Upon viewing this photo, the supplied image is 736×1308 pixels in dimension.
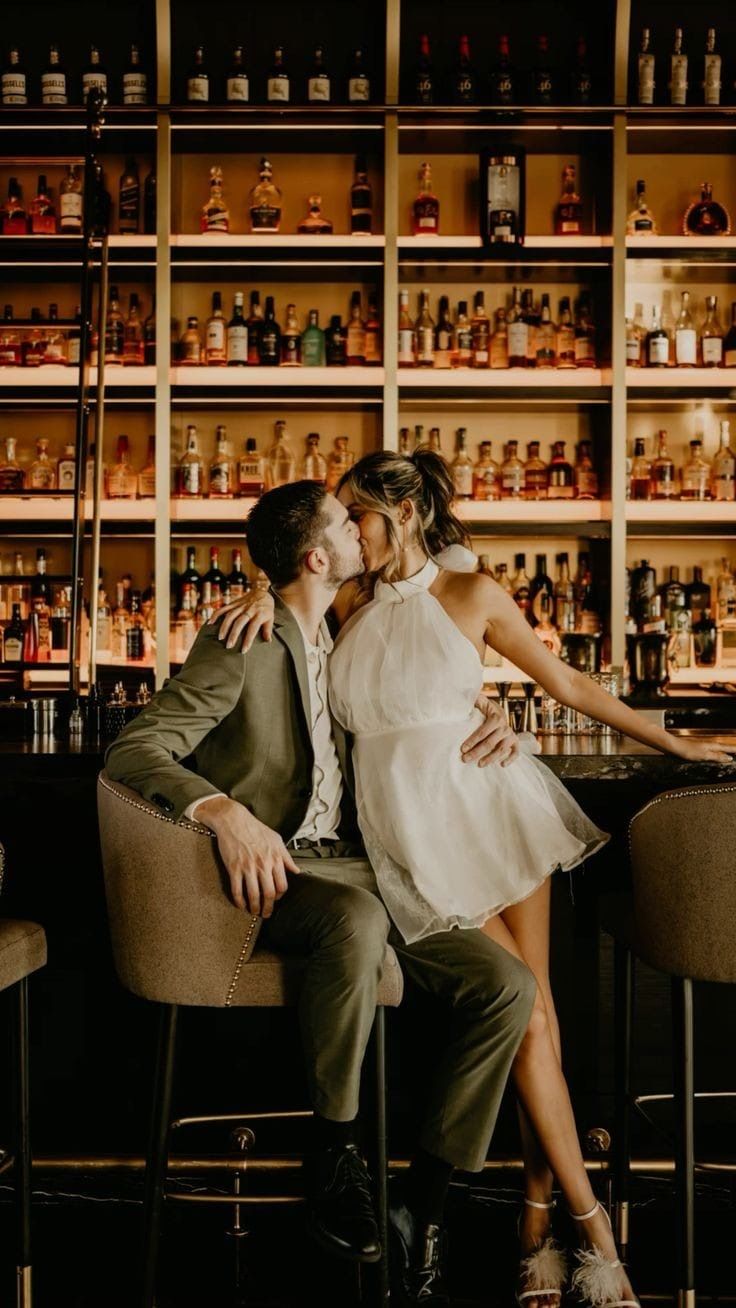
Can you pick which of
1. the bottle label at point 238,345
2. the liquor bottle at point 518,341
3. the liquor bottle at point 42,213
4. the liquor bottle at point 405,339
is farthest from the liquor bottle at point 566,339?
the liquor bottle at point 42,213

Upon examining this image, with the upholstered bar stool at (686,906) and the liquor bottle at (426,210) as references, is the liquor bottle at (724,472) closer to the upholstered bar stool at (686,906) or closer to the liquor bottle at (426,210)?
the liquor bottle at (426,210)

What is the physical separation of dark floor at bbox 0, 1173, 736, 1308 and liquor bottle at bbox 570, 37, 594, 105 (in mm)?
3380

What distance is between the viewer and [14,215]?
4324 mm

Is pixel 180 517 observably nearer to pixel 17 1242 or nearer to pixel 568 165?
pixel 568 165

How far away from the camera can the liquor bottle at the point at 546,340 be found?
429cm

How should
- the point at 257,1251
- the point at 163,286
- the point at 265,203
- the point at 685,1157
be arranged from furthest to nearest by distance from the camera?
the point at 265,203, the point at 163,286, the point at 257,1251, the point at 685,1157

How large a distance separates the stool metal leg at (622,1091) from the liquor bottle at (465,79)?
3139mm

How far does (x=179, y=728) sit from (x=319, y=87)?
3102 millimetres

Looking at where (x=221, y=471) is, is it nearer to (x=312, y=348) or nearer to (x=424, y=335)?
(x=312, y=348)

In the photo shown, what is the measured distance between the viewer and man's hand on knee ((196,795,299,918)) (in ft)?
5.16

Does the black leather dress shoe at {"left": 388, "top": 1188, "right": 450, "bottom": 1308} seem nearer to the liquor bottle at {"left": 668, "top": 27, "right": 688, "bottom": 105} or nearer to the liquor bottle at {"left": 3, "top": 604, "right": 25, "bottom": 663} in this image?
the liquor bottle at {"left": 3, "top": 604, "right": 25, "bottom": 663}

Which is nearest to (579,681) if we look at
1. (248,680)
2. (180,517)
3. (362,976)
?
(248,680)

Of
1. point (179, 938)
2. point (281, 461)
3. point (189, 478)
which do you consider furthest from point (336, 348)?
point (179, 938)

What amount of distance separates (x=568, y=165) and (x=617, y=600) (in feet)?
5.15
